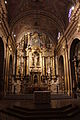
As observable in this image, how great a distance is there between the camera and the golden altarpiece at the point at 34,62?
1756 cm

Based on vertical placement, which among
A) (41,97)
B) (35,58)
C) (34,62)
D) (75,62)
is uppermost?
(35,58)

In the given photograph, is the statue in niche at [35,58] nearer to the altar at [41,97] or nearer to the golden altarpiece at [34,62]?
the golden altarpiece at [34,62]

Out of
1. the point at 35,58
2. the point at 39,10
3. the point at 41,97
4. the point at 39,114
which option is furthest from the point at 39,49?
the point at 39,114

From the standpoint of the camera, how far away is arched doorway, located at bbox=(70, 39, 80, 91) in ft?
36.0

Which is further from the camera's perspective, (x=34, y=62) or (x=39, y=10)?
(x=34, y=62)

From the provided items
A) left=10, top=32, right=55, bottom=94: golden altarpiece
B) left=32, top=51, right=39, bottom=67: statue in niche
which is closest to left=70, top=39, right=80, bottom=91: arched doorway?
left=10, top=32, right=55, bottom=94: golden altarpiece

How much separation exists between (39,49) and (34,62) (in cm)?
238

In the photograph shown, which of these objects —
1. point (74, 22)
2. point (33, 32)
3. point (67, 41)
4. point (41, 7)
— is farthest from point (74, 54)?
point (33, 32)

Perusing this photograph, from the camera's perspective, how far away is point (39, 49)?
19312 millimetres

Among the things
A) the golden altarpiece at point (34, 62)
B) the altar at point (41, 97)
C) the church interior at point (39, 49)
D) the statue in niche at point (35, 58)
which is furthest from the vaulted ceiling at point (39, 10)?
the altar at point (41, 97)

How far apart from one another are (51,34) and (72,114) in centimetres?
1622

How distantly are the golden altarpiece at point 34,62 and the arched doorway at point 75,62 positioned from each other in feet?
18.9

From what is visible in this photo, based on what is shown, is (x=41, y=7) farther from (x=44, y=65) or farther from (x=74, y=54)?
(x=44, y=65)

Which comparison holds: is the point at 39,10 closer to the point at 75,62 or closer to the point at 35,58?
the point at 35,58
